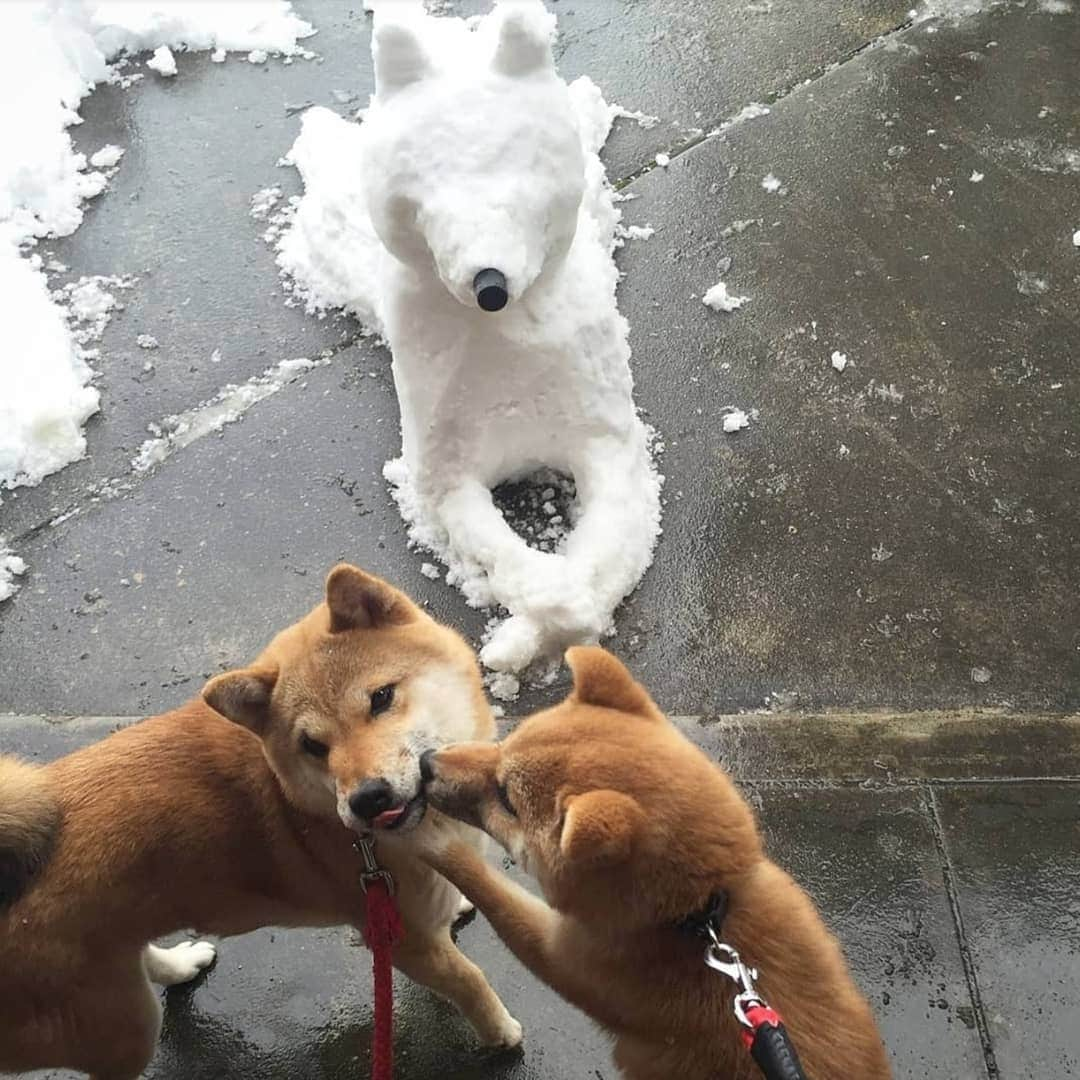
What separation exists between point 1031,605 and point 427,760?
2.29 metres

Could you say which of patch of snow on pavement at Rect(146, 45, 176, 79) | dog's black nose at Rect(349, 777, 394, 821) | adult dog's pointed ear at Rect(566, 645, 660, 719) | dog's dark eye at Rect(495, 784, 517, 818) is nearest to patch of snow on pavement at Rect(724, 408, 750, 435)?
adult dog's pointed ear at Rect(566, 645, 660, 719)

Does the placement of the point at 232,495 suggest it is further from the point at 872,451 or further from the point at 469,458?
A: the point at 872,451

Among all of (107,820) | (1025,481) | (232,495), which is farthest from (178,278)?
(1025,481)

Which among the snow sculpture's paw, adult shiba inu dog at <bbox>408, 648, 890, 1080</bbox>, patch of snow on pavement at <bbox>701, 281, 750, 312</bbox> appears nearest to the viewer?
adult shiba inu dog at <bbox>408, 648, 890, 1080</bbox>

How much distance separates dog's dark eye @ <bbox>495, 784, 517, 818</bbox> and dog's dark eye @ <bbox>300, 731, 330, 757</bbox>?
406mm

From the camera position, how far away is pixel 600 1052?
104 inches

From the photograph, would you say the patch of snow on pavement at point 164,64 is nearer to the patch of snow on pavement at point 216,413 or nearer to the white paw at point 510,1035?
the patch of snow on pavement at point 216,413

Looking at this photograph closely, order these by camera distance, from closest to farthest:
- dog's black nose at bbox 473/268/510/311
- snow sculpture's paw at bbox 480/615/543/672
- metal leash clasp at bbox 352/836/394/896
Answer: metal leash clasp at bbox 352/836/394/896
dog's black nose at bbox 473/268/510/311
snow sculpture's paw at bbox 480/615/543/672

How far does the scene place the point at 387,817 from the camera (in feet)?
7.02

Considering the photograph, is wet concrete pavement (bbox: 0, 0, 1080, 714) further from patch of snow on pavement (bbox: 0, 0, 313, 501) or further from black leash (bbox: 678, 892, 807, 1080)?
black leash (bbox: 678, 892, 807, 1080)

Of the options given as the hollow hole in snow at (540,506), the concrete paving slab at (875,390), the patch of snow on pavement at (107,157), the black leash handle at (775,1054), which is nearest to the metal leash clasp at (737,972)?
the black leash handle at (775,1054)

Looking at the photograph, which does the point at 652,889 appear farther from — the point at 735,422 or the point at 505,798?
the point at 735,422

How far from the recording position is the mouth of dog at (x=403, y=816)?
2.14m

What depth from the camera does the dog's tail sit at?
2195 millimetres
